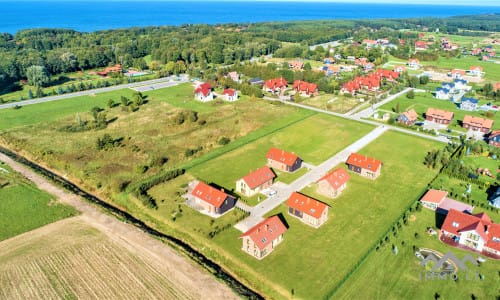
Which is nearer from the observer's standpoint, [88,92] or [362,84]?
[88,92]

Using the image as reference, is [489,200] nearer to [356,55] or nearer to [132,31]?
[356,55]

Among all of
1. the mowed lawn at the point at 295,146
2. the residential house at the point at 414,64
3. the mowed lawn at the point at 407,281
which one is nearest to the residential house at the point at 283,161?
the mowed lawn at the point at 295,146

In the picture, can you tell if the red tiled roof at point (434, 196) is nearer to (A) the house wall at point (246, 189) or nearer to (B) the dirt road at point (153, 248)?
(A) the house wall at point (246, 189)

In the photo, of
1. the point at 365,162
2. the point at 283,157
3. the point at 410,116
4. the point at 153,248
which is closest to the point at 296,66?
the point at 410,116

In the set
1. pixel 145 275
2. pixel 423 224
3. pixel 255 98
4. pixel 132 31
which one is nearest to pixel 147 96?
pixel 255 98

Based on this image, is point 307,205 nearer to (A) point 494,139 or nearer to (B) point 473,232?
(B) point 473,232

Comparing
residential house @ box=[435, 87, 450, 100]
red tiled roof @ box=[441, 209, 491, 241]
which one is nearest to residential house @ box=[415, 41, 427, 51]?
residential house @ box=[435, 87, 450, 100]

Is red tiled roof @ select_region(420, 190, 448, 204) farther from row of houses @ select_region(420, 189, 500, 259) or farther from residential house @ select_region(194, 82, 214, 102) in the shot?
residential house @ select_region(194, 82, 214, 102)
